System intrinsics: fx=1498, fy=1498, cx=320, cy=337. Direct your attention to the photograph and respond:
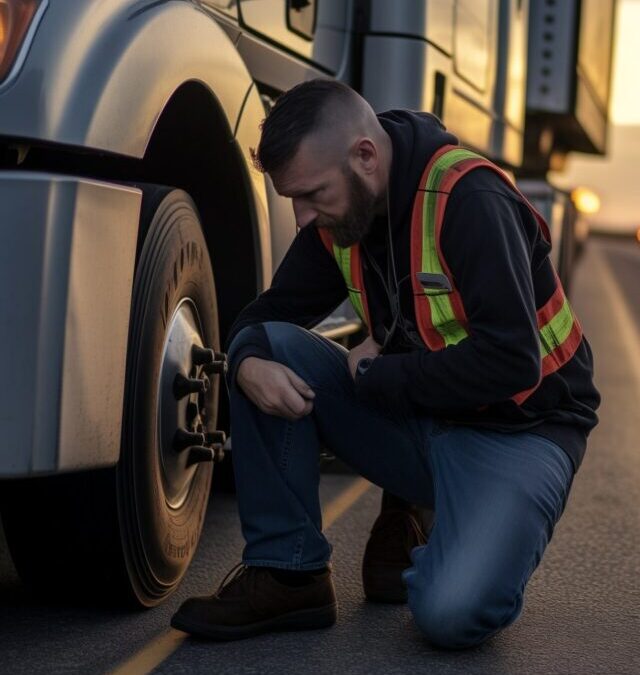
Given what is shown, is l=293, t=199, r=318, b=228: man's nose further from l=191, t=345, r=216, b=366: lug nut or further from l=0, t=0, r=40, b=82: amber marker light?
l=0, t=0, r=40, b=82: amber marker light

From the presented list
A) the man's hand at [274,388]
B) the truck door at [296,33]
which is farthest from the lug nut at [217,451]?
the truck door at [296,33]

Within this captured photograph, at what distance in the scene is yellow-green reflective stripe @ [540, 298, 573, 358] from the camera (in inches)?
123

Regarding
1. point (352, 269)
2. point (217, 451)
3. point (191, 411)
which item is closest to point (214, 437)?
point (217, 451)

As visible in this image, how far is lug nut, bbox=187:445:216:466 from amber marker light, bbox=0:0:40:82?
121 cm

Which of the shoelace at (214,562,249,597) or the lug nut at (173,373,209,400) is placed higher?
the lug nut at (173,373,209,400)

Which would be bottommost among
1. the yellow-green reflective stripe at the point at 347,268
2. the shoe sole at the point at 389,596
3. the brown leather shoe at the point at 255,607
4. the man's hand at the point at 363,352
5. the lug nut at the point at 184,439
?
the shoe sole at the point at 389,596

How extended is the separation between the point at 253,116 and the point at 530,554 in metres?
1.24

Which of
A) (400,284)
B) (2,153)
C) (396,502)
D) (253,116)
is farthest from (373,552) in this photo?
(2,153)

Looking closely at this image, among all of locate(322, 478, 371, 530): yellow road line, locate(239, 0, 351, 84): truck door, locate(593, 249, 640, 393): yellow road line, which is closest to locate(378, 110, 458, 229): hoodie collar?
locate(239, 0, 351, 84): truck door

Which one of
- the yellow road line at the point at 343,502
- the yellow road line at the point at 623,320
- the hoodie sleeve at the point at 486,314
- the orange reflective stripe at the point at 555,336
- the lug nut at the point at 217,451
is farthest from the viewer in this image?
the yellow road line at the point at 623,320

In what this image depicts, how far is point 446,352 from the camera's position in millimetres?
2961

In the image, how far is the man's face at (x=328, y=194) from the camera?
293cm

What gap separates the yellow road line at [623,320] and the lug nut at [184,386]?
221 inches

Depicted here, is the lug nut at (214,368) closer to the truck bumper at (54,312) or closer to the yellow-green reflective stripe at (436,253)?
the yellow-green reflective stripe at (436,253)
